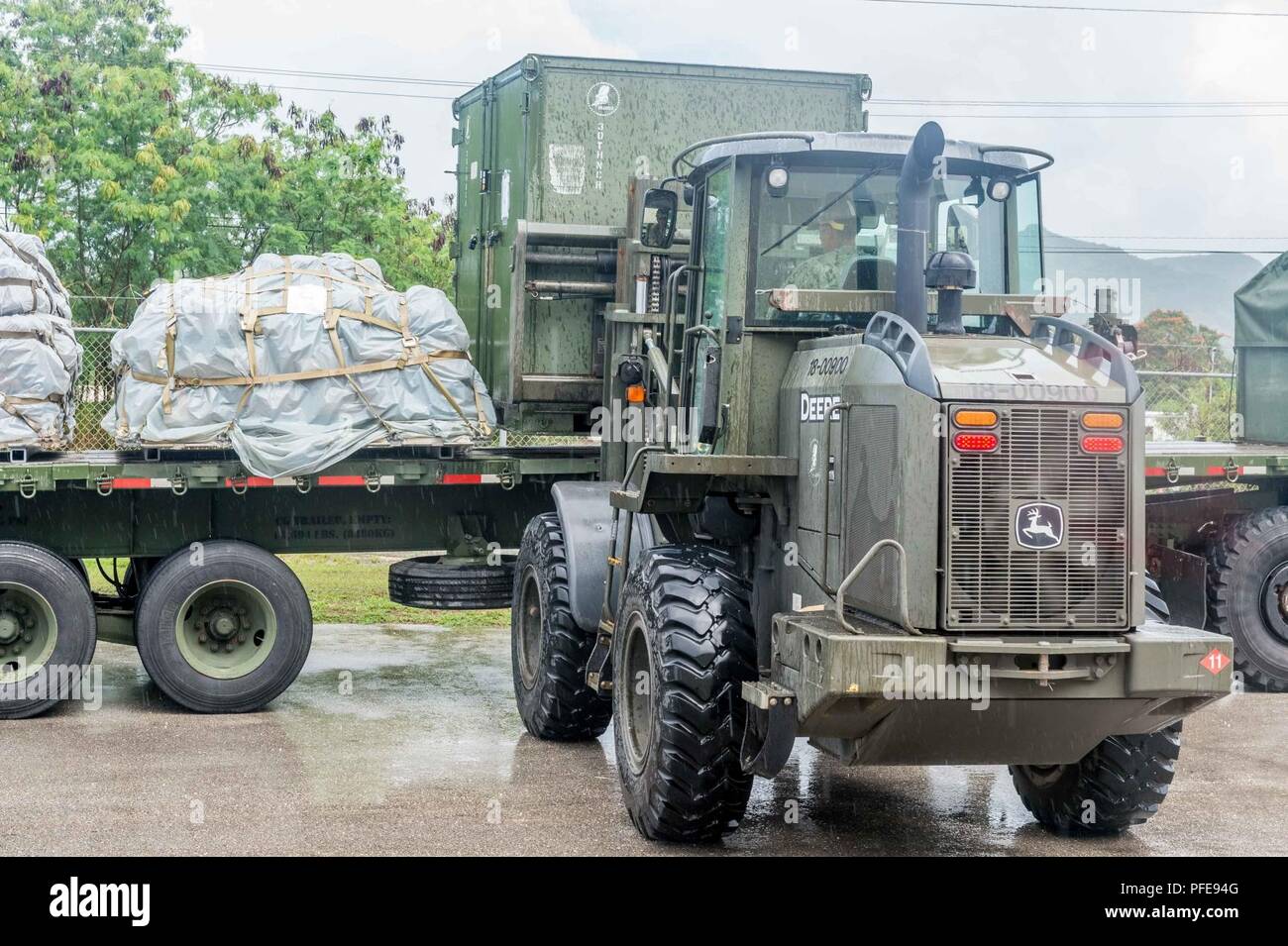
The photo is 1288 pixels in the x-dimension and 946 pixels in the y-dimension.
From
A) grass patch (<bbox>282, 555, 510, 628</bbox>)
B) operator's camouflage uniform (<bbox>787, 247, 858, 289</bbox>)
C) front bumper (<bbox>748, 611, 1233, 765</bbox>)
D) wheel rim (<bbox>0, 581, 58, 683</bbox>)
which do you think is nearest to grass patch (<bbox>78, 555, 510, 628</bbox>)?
grass patch (<bbox>282, 555, 510, 628</bbox>)

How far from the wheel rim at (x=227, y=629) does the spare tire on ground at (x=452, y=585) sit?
0.91 m

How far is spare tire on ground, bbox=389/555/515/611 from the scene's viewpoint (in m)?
10.7

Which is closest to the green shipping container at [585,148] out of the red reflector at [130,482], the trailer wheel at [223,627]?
the trailer wheel at [223,627]

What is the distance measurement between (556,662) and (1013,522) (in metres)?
3.74

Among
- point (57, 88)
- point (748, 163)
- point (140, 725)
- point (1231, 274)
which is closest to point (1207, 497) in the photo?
point (748, 163)

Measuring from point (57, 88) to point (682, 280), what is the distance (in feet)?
43.9

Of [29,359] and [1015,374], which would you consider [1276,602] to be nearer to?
[1015,374]

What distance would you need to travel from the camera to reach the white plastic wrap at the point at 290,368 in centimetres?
995

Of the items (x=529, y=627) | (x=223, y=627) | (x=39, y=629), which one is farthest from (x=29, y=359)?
(x=529, y=627)

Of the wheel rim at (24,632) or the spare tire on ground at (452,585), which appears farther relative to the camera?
the spare tire on ground at (452,585)

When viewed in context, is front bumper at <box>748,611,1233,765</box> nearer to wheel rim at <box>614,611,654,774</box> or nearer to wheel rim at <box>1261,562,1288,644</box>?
wheel rim at <box>614,611,654,774</box>

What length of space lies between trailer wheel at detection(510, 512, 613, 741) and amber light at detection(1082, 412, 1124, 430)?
3740mm

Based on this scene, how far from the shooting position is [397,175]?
2098 centimetres

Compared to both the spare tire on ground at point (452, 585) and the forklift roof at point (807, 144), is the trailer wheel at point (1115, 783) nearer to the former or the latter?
the forklift roof at point (807, 144)
